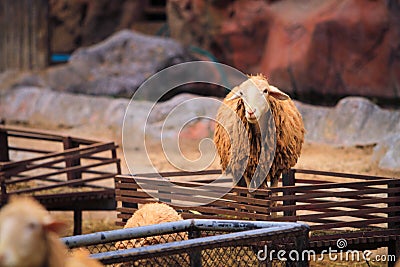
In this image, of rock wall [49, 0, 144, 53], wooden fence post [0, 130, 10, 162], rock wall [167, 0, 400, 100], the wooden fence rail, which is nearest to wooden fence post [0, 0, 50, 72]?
rock wall [49, 0, 144, 53]

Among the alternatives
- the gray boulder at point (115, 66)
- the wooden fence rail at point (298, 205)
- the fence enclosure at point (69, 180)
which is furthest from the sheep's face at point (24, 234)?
the gray boulder at point (115, 66)

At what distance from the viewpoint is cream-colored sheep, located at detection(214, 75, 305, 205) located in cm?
665

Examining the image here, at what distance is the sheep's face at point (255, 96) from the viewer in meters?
6.47

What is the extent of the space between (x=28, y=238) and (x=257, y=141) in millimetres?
4143

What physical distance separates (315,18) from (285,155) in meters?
8.31

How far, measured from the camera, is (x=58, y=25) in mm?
21125

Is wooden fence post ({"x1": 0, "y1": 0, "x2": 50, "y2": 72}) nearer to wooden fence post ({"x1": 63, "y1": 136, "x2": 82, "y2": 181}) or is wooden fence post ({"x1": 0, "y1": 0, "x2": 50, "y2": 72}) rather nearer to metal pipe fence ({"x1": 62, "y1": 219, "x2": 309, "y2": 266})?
wooden fence post ({"x1": 63, "y1": 136, "x2": 82, "y2": 181})

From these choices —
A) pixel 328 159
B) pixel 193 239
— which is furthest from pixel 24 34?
pixel 193 239

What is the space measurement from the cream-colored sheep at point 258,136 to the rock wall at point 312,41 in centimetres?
783

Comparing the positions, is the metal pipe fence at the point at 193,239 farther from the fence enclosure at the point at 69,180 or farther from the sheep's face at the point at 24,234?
the fence enclosure at the point at 69,180

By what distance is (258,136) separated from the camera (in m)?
6.68

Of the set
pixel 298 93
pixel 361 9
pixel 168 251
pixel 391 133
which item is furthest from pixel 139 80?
pixel 168 251

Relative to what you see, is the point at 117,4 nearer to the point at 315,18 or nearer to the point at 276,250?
the point at 315,18

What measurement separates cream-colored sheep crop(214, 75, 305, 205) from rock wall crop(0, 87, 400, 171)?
4.08m
